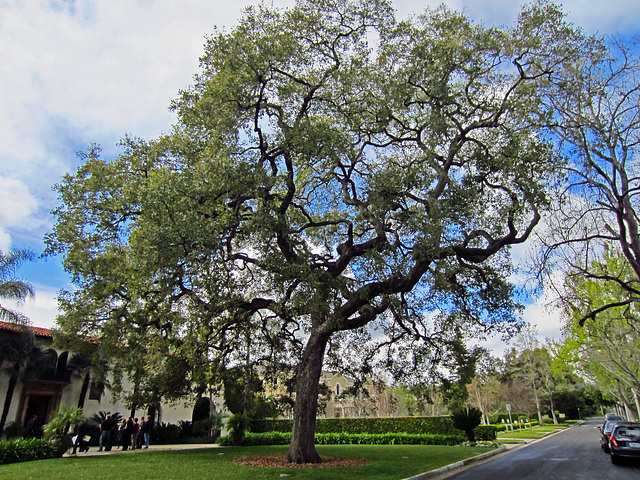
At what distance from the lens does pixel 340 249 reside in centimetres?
1400

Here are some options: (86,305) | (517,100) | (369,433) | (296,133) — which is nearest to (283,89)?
(296,133)

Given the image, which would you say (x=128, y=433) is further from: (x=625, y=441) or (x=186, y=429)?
(x=625, y=441)

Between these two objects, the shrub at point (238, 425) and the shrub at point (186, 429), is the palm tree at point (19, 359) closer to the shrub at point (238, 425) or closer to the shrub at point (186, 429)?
the shrub at point (186, 429)

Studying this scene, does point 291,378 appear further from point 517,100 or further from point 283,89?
point 517,100

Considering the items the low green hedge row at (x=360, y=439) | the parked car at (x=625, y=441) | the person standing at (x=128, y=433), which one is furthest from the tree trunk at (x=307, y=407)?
the low green hedge row at (x=360, y=439)

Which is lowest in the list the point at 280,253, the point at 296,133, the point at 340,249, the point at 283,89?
the point at 280,253

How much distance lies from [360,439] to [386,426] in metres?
3.11

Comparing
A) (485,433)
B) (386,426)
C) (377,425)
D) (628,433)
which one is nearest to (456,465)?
(628,433)

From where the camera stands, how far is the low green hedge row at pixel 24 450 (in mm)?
13258

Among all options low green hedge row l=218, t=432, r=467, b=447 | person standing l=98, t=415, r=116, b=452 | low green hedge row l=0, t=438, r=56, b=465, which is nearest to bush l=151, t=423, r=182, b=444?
low green hedge row l=218, t=432, r=467, b=447

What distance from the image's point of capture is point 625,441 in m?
14.7

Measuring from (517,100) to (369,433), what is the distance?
25.9 meters

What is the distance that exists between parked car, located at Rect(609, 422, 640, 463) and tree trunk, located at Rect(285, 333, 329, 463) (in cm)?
1117

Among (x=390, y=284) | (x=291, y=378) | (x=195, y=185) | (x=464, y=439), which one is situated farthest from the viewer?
(x=464, y=439)
